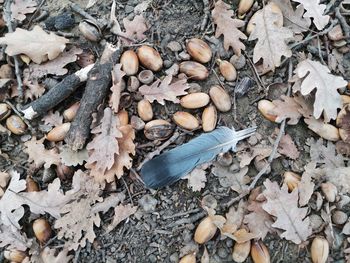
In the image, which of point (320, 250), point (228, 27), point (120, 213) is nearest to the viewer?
point (320, 250)

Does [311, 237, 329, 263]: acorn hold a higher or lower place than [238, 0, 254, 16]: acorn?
lower

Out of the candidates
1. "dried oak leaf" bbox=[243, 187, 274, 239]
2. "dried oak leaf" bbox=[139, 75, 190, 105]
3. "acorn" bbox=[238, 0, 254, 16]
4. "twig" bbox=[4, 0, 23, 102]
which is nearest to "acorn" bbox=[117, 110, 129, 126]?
"dried oak leaf" bbox=[139, 75, 190, 105]

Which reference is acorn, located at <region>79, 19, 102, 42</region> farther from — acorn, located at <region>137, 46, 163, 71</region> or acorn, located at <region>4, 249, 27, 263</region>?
acorn, located at <region>4, 249, 27, 263</region>

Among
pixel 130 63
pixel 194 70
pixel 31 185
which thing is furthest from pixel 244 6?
pixel 31 185

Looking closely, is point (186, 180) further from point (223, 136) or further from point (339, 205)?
point (339, 205)

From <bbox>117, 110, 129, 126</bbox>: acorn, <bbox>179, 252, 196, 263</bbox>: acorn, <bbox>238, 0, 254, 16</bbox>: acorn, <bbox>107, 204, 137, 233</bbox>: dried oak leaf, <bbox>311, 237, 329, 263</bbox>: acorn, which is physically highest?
<bbox>238, 0, 254, 16</bbox>: acorn

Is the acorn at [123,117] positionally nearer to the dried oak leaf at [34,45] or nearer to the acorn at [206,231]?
the dried oak leaf at [34,45]

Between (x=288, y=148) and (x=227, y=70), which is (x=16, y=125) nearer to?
(x=227, y=70)
